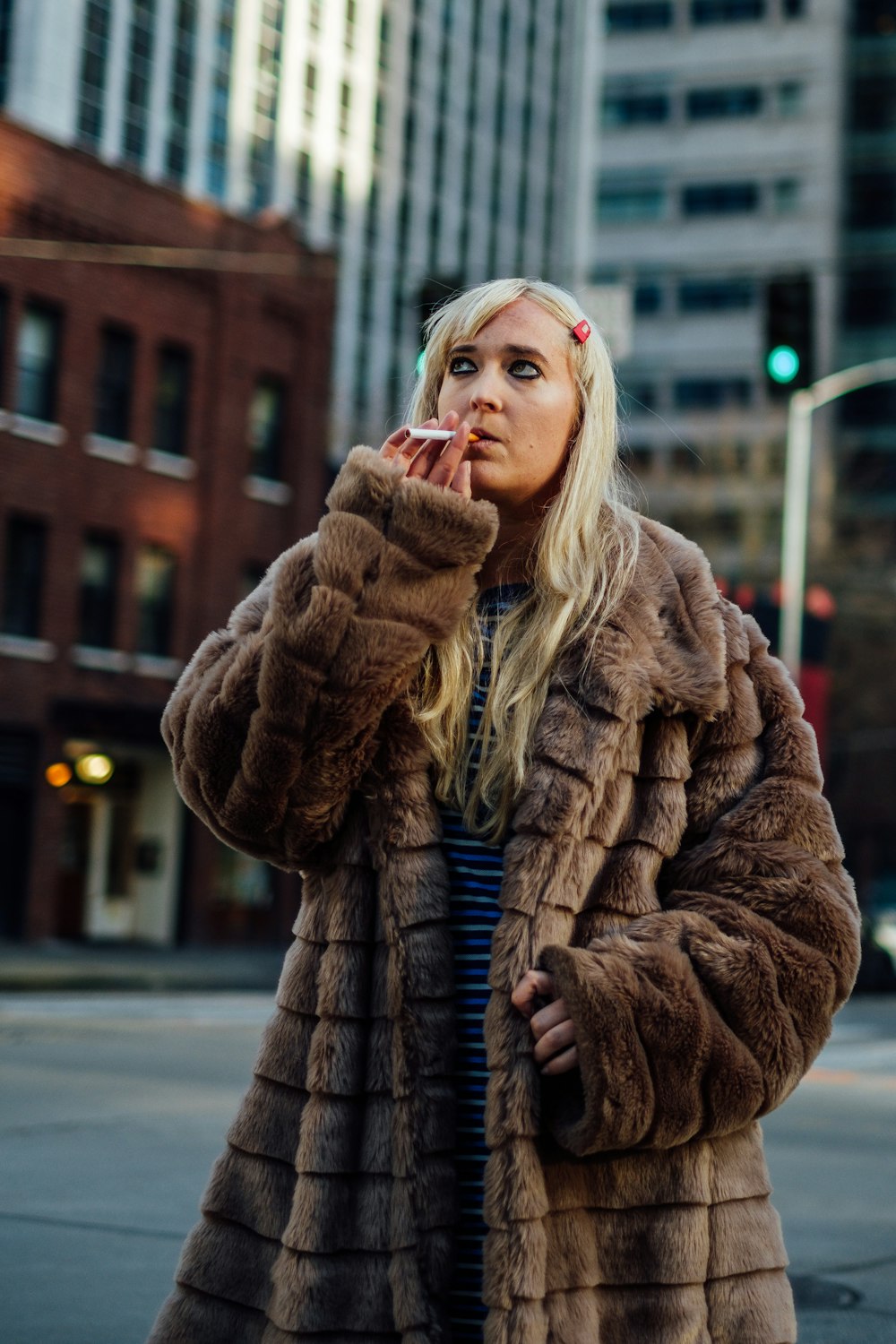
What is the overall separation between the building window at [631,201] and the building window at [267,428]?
5498 centimetres

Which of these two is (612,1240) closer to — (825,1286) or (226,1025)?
(825,1286)

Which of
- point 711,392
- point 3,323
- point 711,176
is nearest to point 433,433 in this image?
point 3,323

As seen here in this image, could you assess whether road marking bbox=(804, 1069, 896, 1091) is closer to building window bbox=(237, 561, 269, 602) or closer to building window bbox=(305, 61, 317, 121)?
building window bbox=(237, 561, 269, 602)

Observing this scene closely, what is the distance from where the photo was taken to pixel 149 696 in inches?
1248

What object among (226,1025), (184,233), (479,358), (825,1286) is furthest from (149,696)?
(479,358)

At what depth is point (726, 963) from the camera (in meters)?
2.56

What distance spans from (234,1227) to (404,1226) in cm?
27

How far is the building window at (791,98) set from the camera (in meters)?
86.3

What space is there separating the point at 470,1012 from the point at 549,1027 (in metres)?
0.17

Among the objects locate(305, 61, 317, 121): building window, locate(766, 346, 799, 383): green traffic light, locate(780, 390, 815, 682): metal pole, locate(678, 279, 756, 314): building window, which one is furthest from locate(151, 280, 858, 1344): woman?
locate(678, 279, 756, 314): building window

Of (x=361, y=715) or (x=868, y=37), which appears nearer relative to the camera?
(x=361, y=715)

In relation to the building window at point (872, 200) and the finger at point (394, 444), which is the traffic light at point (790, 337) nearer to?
the finger at point (394, 444)

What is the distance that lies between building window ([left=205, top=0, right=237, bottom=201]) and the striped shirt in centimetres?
7226

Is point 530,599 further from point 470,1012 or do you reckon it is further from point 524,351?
point 470,1012
